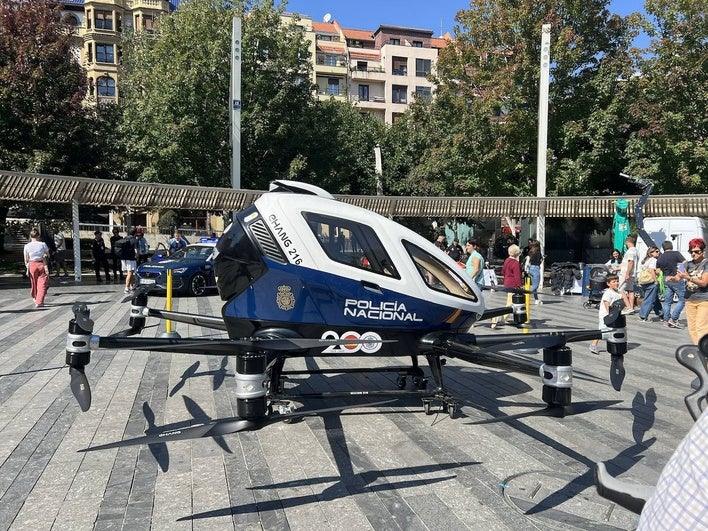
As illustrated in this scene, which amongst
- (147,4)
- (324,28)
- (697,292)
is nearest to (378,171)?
(697,292)

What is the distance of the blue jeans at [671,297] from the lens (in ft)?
41.4

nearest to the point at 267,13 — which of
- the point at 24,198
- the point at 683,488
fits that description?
the point at 24,198

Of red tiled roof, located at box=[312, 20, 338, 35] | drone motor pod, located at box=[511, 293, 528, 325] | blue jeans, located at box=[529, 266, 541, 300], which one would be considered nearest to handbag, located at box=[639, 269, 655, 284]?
blue jeans, located at box=[529, 266, 541, 300]

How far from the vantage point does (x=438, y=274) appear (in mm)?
5242

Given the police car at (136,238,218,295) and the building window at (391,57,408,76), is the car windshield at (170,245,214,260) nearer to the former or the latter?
the police car at (136,238,218,295)

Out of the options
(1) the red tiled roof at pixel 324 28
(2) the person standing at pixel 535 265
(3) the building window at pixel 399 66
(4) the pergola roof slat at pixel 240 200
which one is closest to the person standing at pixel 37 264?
(4) the pergola roof slat at pixel 240 200

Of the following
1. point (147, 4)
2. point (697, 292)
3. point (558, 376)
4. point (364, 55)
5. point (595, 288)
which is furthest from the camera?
point (364, 55)

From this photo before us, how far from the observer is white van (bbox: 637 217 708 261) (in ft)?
56.7

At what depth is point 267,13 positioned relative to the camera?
90.9 ft

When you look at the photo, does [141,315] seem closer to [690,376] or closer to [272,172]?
[690,376]

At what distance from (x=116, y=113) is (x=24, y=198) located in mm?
12015

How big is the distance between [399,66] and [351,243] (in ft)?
235

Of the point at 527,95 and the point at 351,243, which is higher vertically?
the point at 527,95

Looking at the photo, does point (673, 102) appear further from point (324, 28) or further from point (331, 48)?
point (324, 28)
